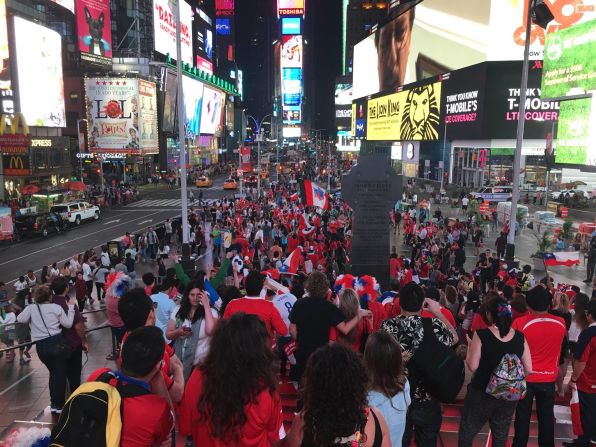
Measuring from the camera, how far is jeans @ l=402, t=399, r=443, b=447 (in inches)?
160

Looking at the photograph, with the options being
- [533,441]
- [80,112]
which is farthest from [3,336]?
[80,112]

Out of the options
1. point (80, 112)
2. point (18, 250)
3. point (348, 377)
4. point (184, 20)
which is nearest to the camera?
point (348, 377)

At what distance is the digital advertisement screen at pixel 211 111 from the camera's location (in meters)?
78.7

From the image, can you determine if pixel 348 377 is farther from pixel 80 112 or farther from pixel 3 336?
pixel 80 112

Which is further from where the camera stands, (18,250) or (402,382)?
(18,250)

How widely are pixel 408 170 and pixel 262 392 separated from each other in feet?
214

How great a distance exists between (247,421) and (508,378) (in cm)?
235

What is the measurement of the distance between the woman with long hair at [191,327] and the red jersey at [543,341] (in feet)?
9.99

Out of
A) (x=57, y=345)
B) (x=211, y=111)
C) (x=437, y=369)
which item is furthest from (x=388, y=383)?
(x=211, y=111)

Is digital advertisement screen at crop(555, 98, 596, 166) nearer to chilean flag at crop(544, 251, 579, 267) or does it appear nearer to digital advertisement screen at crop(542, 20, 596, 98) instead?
digital advertisement screen at crop(542, 20, 596, 98)

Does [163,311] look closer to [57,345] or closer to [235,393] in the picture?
[57,345]

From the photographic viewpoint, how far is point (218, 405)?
9.21 ft

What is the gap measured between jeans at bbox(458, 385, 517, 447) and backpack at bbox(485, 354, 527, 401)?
0.58ft

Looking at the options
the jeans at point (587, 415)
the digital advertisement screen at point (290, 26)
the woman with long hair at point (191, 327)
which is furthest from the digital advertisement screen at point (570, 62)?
the digital advertisement screen at point (290, 26)
